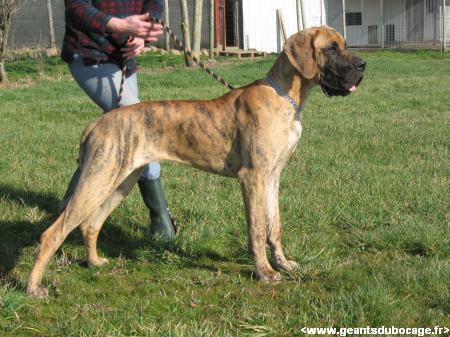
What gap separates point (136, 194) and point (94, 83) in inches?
67.4

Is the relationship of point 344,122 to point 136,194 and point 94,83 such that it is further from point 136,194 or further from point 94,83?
point 94,83

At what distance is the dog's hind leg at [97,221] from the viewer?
16.0 feet

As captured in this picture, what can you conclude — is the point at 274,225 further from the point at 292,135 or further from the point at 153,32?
the point at 153,32

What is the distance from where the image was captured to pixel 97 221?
16.2 ft

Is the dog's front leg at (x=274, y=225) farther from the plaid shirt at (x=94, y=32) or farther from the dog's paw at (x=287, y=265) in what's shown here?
the plaid shirt at (x=94, y=32)

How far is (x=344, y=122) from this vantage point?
1046 centimetres

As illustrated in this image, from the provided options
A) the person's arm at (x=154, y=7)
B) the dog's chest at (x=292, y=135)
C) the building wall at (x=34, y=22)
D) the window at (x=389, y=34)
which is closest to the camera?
the dog's chest at (x=292, y=135)

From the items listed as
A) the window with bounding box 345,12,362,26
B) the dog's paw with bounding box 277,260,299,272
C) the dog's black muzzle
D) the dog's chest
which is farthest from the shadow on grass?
the window with bounding box 345,12,362,26

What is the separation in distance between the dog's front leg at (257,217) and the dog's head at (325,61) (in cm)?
79

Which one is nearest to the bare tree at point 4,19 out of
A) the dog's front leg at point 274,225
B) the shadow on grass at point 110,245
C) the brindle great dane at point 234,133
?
the shadow on grass at point 110,245

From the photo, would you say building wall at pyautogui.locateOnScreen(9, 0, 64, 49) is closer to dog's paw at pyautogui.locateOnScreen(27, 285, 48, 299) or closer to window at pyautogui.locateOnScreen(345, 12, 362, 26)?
window at pyautogui.locateOnScreen(345, 12, 362, 26)

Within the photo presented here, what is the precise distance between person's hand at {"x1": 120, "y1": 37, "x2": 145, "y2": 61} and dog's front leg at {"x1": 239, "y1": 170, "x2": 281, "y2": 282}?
1362 millimetres

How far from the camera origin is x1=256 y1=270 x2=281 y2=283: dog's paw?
4.44 m

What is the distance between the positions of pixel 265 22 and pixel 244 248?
2541 centimetres
